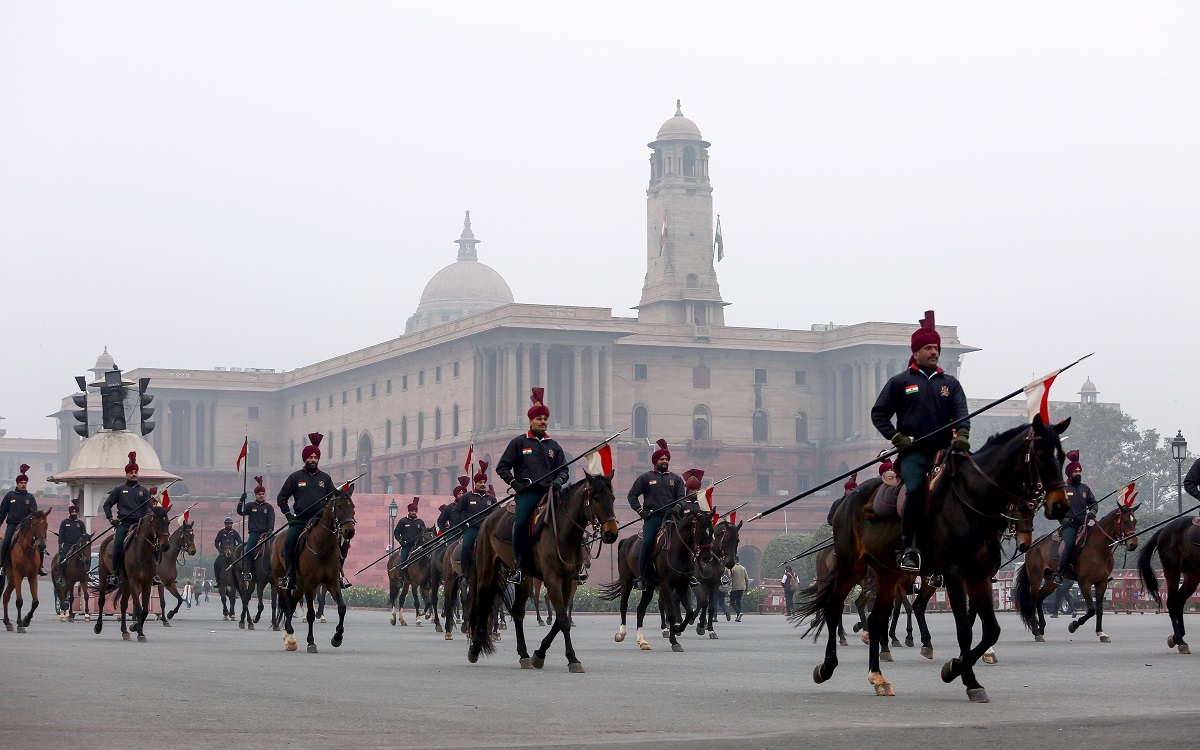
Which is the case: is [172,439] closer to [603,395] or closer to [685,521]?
[603,395]

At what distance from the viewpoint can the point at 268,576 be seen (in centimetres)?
3044

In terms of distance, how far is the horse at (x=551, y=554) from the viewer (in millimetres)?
17188

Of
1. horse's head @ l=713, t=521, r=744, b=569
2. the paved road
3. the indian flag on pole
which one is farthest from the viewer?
horse's head @ l=713, t=521, r=744, b=569

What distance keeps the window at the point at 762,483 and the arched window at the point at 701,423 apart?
14.4 ft

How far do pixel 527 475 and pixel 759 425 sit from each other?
351 feet

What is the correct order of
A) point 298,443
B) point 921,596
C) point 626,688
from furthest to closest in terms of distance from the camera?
1. point 298,443
2. point 921,596
3. point 626,688

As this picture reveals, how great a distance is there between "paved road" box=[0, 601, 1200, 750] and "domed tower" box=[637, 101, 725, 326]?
100 metres

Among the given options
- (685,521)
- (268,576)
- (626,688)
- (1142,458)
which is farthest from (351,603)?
(1142,458)

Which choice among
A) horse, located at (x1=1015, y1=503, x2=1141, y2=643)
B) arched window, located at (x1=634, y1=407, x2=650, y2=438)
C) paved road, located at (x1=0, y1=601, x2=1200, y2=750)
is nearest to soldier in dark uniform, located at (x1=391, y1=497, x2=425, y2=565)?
paved road, located at (x1=0, y1=601, x2=1200, y2=750)

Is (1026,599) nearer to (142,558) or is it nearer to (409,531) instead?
(142,558)

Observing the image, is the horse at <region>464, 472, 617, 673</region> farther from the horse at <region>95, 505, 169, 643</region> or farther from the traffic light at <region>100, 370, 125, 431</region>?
the traffic light at <region>100, 370, 125, 431</region>

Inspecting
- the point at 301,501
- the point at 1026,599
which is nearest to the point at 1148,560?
the point at 1026,599

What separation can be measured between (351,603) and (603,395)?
2344 inches

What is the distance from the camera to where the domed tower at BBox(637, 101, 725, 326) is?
12175cm
